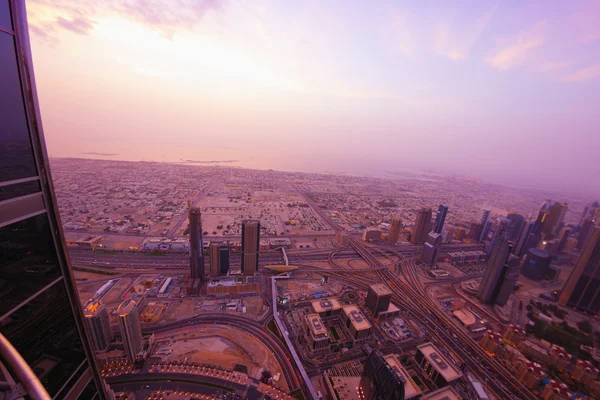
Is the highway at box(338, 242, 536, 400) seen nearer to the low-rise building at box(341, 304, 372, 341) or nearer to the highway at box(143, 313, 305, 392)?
the low-rise building at box(341, 304, 372, 341)

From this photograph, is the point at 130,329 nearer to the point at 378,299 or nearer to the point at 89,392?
the point at 89,392

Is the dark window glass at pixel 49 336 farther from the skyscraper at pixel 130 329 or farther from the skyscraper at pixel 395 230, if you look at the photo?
the skyscraper at pixel 395 230

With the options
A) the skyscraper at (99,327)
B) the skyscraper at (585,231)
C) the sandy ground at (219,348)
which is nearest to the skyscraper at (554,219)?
the skyscraper at (585,231)

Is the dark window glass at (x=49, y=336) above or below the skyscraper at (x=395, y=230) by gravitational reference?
above

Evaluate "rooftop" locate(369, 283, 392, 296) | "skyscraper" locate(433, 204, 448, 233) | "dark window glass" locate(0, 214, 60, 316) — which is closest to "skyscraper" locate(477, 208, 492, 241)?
"skyscraper" locate(433, 204, 448, 233)

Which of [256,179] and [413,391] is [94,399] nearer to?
[413,391]

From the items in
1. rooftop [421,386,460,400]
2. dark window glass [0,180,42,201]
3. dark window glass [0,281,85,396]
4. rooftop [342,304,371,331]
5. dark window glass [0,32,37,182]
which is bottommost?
rooftop [421,386,460,400]
